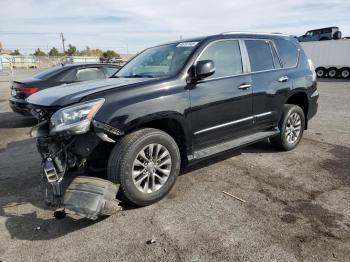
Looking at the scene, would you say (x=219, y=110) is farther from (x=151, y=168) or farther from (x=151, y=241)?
(x=151, y=241)

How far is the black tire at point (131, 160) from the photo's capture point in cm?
353

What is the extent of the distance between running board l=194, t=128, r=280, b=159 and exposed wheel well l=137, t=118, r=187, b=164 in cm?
20

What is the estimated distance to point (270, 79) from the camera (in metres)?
5.11

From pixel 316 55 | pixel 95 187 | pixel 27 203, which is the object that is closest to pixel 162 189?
pixel 95 187

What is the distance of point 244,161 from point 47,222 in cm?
309

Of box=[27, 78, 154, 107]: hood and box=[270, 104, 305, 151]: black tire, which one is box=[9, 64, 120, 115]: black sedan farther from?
box=[270, 104, 305, 151]: black tire

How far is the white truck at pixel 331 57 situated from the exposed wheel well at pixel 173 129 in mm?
24270

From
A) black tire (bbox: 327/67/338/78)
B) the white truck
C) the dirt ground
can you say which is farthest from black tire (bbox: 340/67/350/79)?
the dirt ground

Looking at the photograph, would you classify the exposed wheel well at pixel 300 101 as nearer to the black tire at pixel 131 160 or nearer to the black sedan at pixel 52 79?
the black tire at pixel 131 160

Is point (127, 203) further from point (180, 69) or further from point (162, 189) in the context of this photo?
point (180, 69)

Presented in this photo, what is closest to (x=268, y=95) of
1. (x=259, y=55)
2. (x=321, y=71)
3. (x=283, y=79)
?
(x=283, y=79)

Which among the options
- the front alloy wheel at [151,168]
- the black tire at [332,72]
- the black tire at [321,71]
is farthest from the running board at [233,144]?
the black tire at [321,71]

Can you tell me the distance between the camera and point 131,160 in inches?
141

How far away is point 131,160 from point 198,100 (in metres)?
1.18
